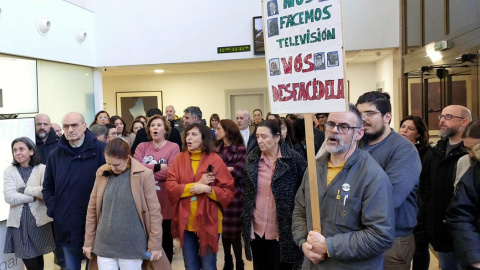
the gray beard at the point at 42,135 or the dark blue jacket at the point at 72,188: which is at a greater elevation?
the gray beard at the point at 42,135

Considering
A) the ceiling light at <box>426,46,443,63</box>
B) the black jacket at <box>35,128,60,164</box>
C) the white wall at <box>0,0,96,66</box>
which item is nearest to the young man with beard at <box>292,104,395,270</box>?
the black jacket at <box>35,128,60,164</box>

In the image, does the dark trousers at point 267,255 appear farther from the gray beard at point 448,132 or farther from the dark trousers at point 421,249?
the gray beard at point 448,132

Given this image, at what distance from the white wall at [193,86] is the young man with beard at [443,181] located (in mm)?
8545

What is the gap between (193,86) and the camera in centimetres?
1220

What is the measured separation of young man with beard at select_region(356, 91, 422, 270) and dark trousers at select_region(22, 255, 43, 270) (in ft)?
10.1

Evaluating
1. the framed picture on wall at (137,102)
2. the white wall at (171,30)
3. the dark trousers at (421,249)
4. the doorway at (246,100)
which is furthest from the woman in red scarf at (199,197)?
the framed picture on wall at (137,102)

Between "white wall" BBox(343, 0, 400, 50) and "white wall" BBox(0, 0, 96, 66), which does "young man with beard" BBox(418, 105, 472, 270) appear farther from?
"white wall" BBox(0, 0, 96, 66)

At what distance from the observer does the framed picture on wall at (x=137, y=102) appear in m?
12.4

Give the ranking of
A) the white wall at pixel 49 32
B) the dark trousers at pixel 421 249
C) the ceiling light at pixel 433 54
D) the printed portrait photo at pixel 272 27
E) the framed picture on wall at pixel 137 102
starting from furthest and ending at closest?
the framed picture on wall at pixel 137 102 < the white wall at pixel 49 32 < the ceiling light at pixel 433 54 < the dark trousers at pixel 421 249 < the printed portrait photo at pixel 272 27

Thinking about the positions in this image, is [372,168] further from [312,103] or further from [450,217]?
[450,217]

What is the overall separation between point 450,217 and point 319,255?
0.78m

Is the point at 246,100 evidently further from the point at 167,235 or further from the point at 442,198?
the point at 442,198

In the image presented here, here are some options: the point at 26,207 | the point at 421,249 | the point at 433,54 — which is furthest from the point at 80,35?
the point at 421,249

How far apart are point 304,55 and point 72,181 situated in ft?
7.49
